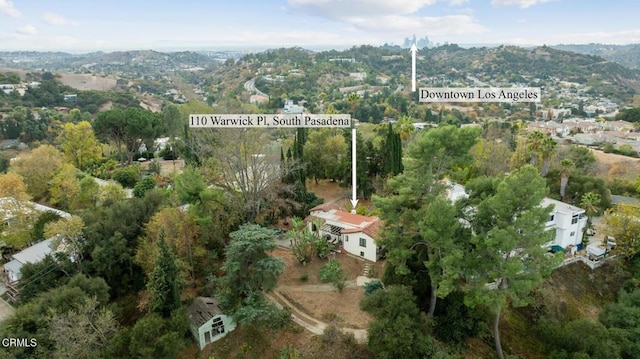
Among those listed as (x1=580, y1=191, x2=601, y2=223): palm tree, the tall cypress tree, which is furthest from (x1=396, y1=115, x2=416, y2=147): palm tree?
(x1=580, y1=191, x2=601, y2=223): palm tree

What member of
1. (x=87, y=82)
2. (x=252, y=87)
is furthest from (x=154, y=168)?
(x=87, y=82)

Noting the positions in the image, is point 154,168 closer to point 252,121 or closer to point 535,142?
point 252,121

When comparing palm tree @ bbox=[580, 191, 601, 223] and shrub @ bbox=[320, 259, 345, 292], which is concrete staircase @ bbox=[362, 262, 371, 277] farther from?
palm tree @ bbox=[580, 191, 601, 223]

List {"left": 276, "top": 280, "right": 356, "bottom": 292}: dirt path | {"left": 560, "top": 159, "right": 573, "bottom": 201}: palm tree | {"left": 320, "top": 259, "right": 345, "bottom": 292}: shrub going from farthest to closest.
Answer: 1. {"left": 560, "top": 159, "right": 573, "bottom": 201}: palm tree
2. {"left": 276, "top": 280, "right": 356, "bottom": 292}: dirt path
3. {"left": 320, "top": 259, "right": 345, "bottom": 292}: shrub

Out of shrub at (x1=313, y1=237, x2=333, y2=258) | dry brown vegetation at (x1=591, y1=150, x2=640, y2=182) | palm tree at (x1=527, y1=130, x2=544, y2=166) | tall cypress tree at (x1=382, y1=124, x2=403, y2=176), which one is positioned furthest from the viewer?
dry brown vegetation at (x1=591, y1=150, x2=640, y2=182)

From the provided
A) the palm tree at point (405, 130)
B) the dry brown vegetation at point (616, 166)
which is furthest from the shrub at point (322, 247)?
the dry brown vegetation at point (616, 166)

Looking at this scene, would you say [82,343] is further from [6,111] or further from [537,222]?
[6,111]

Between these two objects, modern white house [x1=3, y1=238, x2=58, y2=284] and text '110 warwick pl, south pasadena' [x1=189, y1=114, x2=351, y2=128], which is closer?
modern white house [x1=3, y1=238, x2=58, y2=284]
